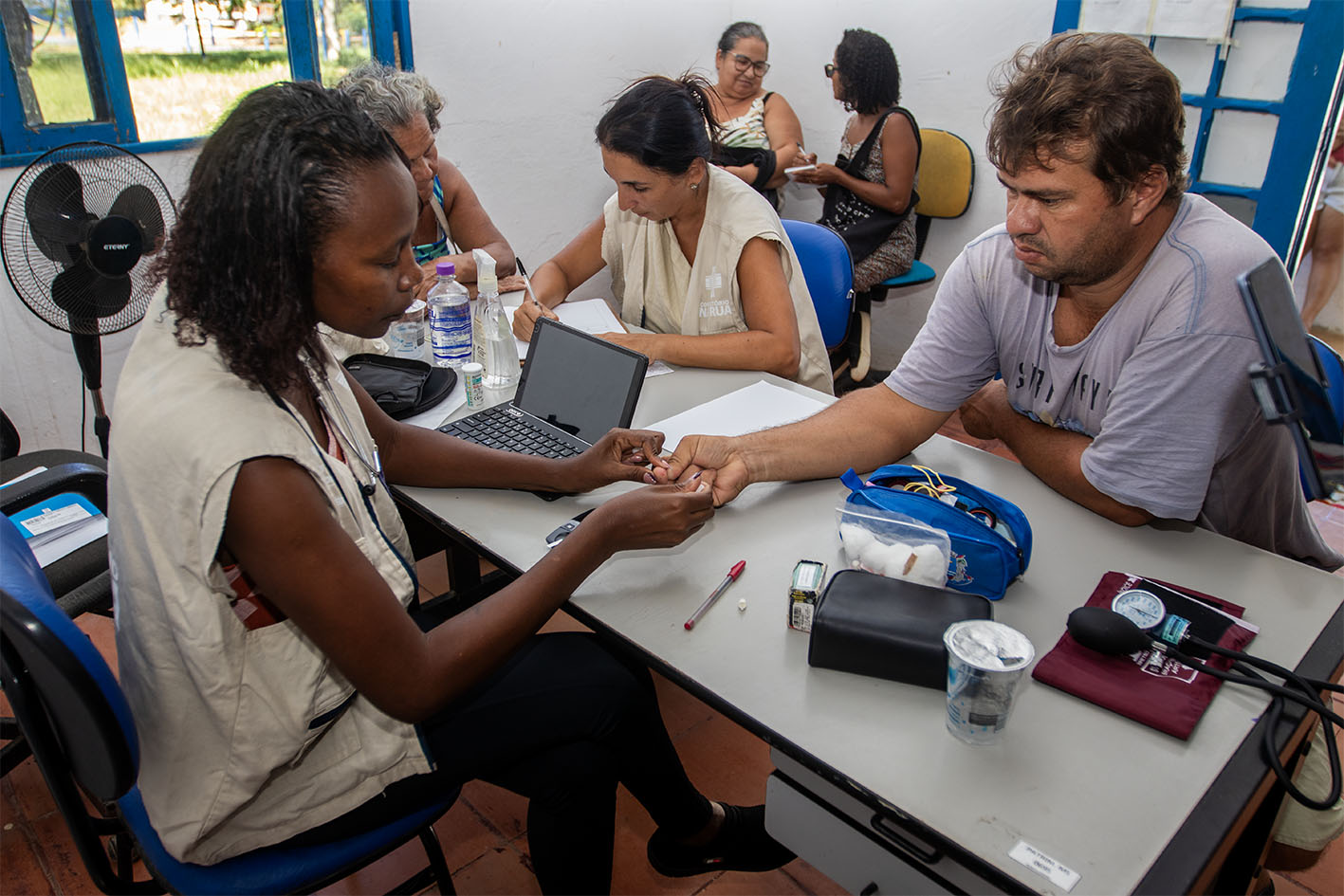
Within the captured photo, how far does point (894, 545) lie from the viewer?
121 cm

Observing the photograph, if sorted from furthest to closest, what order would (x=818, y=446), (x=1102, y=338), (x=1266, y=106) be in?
(x=1266, y=106), (x=818, y=446), (x=1102, y=338)

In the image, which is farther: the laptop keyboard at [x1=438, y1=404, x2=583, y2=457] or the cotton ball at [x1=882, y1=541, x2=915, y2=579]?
the laptop keyboard at [x1=438, y1=404, x2=583, y2=457]

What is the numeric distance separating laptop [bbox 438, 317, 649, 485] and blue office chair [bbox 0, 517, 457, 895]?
2.10 ft

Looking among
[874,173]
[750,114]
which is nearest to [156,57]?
[750,114]

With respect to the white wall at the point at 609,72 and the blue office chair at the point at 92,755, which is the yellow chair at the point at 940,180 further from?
the blue office chair at the point at 92,755

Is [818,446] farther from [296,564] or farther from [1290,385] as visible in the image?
[296,564]

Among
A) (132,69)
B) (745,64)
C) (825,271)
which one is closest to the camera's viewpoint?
(825,271)

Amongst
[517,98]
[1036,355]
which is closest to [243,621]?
[1036,355]

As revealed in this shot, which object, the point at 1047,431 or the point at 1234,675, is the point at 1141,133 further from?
the point at 1234,675

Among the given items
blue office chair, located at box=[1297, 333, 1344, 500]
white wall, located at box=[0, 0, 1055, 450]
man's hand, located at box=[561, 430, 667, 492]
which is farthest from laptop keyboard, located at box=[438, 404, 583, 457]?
white wall, located at box=[0, 0, 1055, 450]

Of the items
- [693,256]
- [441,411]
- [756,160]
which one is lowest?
[441,411]

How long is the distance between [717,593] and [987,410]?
72 cm

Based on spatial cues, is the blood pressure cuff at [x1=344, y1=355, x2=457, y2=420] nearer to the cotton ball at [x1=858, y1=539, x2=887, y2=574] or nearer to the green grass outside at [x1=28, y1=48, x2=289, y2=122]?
the cotton ball at [x1=858, y1=539, x2=887, y2=574]

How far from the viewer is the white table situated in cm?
Result: 88
